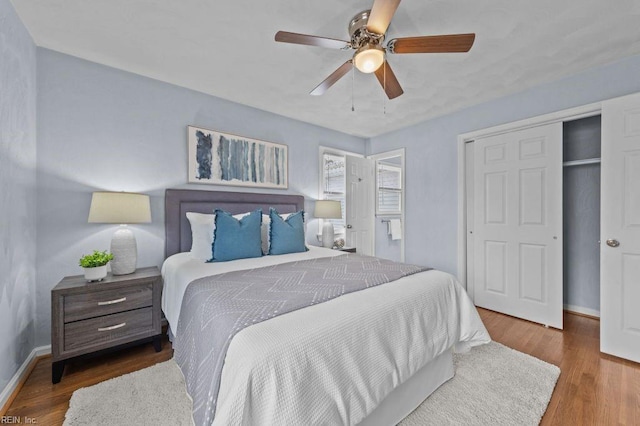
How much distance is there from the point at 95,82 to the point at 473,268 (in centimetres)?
448

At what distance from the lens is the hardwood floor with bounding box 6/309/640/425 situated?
62.0 inches

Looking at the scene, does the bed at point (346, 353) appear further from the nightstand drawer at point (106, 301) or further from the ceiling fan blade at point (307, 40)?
the ceiling fan blade at point (307, 40)

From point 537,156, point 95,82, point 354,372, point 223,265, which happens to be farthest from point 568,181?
point 95,82

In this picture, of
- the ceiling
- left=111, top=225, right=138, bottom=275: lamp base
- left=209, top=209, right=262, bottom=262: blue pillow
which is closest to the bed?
left=209, top=209, right=262, bottom=262: blue pillow

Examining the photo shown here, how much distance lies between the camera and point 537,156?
2.81 meters

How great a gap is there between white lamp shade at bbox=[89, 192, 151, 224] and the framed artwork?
2.41ft

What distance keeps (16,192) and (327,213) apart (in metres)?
2.86

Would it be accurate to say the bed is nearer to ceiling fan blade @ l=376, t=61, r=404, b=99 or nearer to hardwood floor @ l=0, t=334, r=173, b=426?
hardwood floor @ l=0, t=334, r=173, b=426

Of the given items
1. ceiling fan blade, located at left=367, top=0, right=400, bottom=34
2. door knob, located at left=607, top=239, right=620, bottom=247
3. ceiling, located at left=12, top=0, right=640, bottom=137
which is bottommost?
door knob, located at left=607, top=239, right=620, bottom=247

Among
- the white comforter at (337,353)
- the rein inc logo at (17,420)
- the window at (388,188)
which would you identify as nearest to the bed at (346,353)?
the white comforter at (337,353)

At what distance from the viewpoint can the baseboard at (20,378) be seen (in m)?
1.60

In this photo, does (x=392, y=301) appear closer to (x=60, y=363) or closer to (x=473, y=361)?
(x=473, y=361)

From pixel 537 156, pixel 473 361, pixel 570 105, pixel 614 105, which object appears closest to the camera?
pixel 473 361

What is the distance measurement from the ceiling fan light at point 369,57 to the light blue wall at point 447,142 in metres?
2.14
